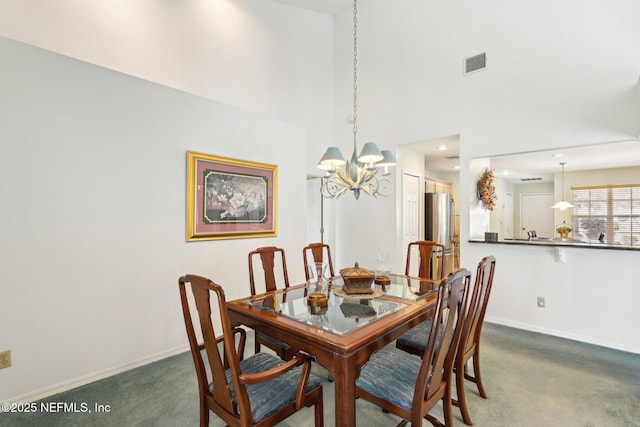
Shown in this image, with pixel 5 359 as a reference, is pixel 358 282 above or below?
above

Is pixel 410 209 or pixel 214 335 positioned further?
pixel 410 209

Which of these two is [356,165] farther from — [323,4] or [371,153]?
[323,4]

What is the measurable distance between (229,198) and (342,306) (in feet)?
A: 6.53

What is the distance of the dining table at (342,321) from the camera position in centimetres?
136

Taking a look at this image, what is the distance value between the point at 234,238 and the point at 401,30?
160 inches

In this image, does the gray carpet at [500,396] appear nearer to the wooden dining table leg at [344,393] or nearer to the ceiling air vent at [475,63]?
the wooden dining table leg at [344,393]

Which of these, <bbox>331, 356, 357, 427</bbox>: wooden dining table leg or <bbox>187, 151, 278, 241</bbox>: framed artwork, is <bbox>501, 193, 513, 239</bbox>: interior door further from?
<bbox>331, 356, 357, 427</bbox>: wooden dining table leg

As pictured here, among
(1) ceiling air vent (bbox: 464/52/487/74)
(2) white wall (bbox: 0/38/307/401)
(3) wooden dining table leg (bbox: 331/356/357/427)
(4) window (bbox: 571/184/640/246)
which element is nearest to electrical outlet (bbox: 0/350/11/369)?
(2) white wall (bbox: 0/38/307/401)

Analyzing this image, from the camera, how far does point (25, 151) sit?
85.0 inches

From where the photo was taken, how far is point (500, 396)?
86.1 inches

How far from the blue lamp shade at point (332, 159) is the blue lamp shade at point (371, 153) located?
0.20 metres

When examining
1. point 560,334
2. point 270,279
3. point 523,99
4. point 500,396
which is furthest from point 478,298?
point 523,99

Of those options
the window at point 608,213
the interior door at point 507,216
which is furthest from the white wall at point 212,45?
the window at point 608,213

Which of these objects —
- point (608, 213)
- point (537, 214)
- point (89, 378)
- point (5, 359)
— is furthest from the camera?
→ point (537, 214)
